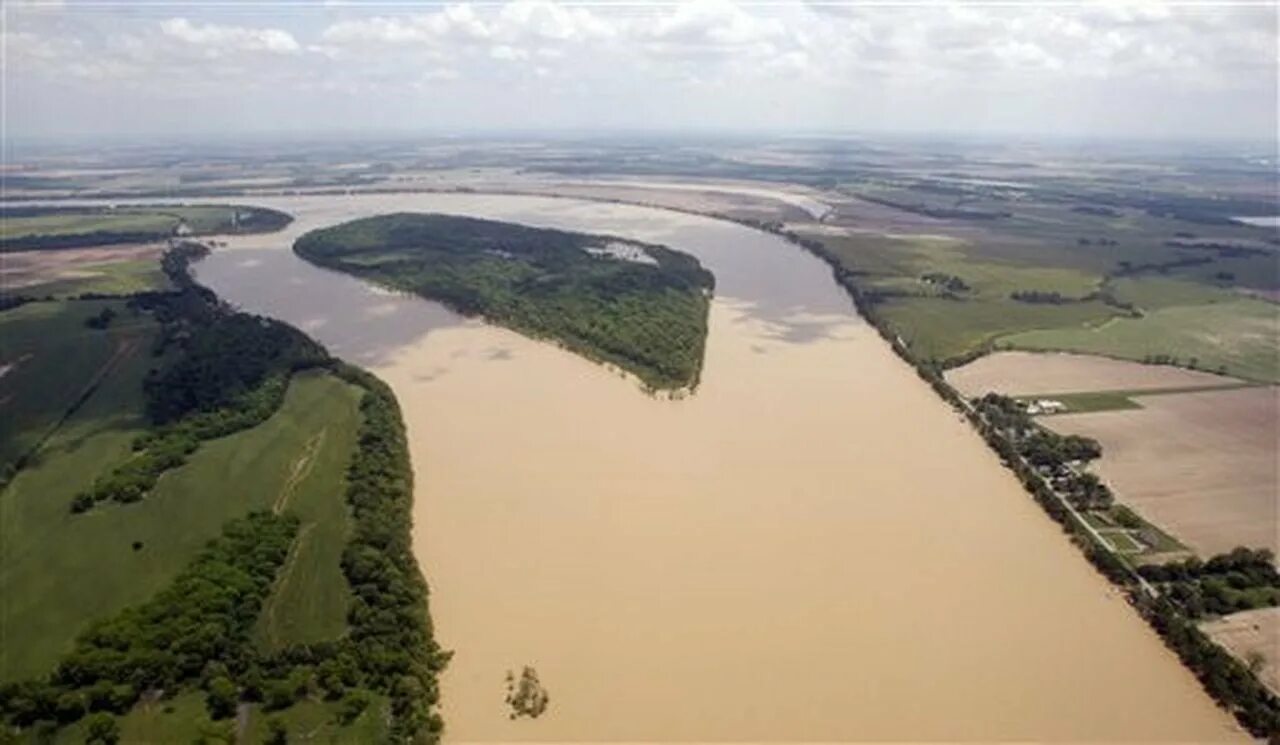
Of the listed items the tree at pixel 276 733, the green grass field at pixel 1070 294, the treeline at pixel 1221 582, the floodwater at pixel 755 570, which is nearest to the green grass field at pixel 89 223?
the floodwater at pixel 755 570

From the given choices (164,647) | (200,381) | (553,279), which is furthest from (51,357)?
(164,647)

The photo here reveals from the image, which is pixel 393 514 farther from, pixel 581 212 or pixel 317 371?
pixel 581 212

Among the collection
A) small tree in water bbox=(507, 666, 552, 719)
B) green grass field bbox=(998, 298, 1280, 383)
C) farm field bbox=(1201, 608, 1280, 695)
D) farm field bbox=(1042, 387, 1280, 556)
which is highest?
green grass field bbox=(998, 298, 1280, 383)

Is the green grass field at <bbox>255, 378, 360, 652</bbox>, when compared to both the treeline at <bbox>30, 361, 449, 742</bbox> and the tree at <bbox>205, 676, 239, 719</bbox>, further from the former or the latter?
the tree at <bbox>205, 676, 239, 719</bbox>

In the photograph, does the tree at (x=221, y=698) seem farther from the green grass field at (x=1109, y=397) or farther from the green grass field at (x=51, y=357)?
the green grass field at (x=1109, y=397)

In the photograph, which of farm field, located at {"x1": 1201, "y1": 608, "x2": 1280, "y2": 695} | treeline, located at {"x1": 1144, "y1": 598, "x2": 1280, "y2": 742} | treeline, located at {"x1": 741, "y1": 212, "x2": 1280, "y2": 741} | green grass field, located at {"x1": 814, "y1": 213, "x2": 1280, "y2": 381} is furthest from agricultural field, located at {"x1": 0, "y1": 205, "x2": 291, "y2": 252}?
farm field, located at {"x1": 1201, "y1": 608, "x2": 1280, "y2": 695}

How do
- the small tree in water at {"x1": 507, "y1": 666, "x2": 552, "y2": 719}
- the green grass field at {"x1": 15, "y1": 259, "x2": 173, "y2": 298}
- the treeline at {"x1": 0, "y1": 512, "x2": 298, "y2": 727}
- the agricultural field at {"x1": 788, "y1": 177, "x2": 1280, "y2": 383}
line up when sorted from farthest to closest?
the green grass field at {"x1": 15, "y1": 259, "x2": 173, "y2": 298} → the agricultural field at {"x1": 788, "y1": 177, "x2": 1280, "y2": 383} → the small tree in water at {"x1": 507, "y1": 666, "x2": 552, "y2": 719} → the treeline at {"x1": 0, "y1": 512, "x2": 298, "y2": 727}
